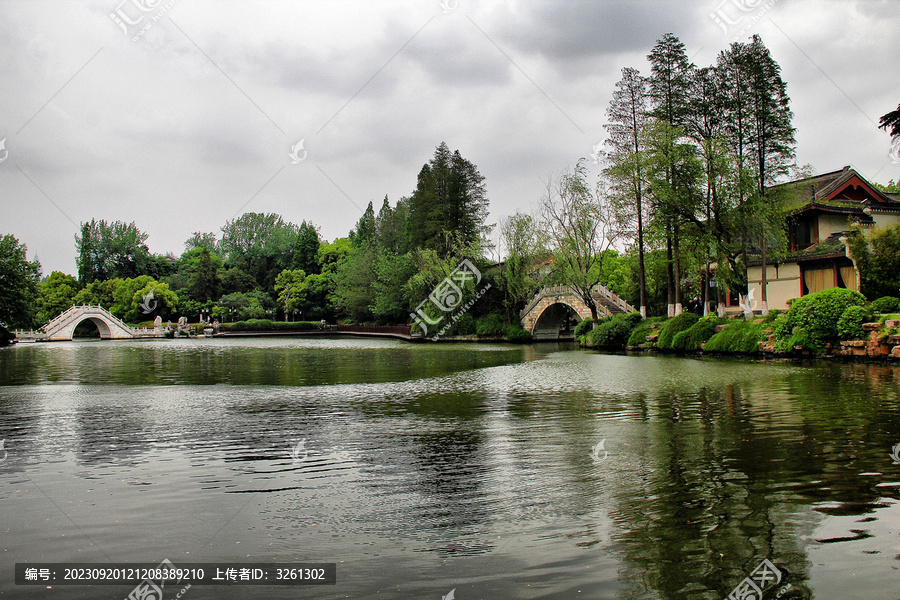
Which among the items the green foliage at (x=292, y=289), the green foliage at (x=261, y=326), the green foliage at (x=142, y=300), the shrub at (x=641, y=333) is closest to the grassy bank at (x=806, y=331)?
the shrub at (x=641, y=333)

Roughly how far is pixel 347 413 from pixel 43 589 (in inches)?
368

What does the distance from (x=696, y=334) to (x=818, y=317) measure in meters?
7.83

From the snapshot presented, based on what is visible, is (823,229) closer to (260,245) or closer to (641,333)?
(641,333)

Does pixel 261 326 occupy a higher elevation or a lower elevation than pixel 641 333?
higher

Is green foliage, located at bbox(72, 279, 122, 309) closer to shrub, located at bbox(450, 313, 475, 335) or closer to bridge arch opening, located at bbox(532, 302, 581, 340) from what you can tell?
shrub, located at bbox(450, 313, 475, 335)

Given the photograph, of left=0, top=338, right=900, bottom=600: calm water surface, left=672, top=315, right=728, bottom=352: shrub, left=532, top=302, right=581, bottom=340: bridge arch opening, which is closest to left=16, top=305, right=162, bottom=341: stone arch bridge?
left=532, top=302, right=581, bottom=340: bridge arch opening

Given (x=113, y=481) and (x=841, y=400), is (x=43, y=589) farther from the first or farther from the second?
(x=841, y=400)

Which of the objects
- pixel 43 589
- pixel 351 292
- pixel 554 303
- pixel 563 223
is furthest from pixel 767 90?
pixel 351 292

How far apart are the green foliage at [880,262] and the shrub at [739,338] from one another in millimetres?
6686

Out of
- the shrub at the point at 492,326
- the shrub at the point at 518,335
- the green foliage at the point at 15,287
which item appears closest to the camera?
the green foliage at the point at 15,287

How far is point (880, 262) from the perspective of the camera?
3030cm

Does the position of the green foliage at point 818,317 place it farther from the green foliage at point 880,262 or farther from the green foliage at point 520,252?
the green foliage at point 520,252

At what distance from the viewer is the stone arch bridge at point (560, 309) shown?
47906mm

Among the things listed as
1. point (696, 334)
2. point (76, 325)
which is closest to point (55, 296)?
point (76, 325)
